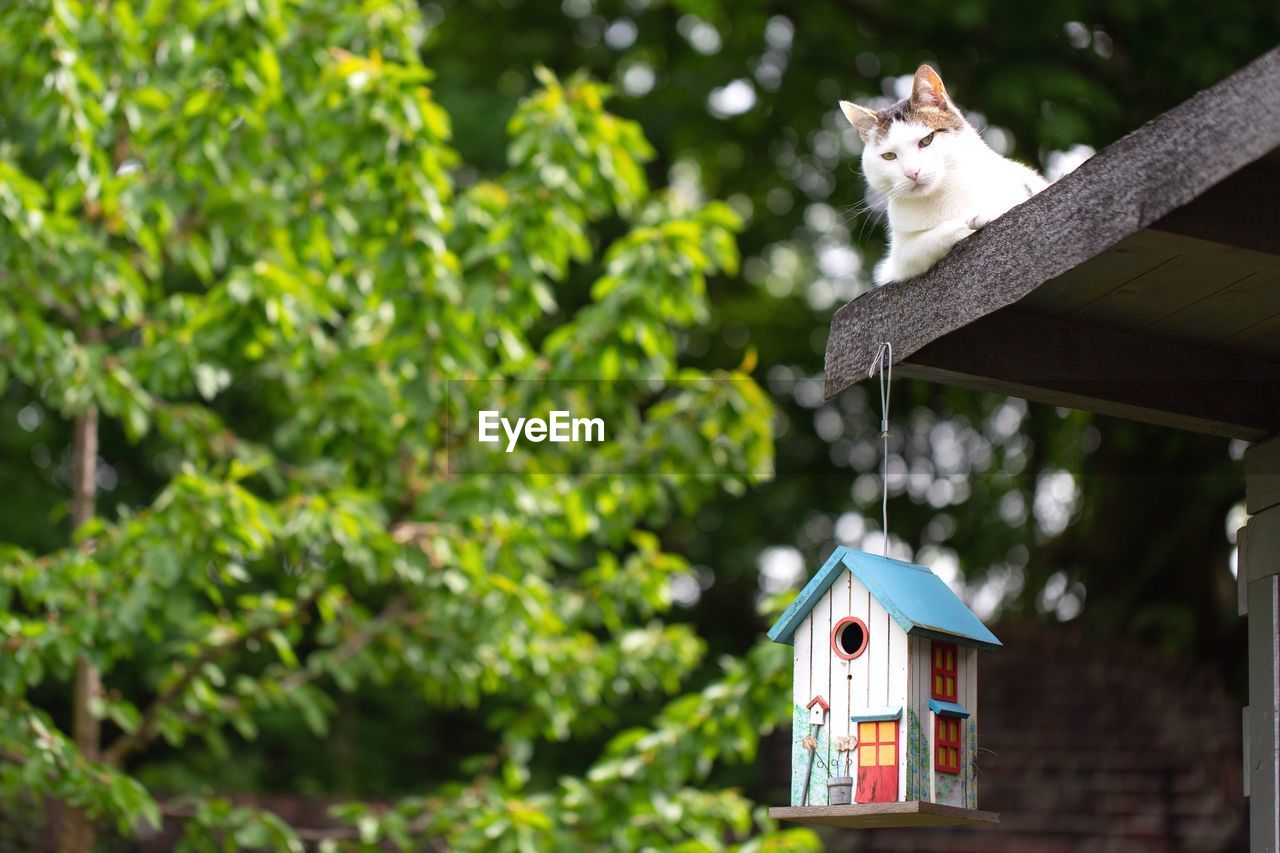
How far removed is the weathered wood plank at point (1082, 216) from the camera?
5.66 ft

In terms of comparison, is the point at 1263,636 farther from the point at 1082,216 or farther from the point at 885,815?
the point at 1082,216

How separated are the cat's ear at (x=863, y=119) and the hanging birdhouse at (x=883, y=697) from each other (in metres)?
0.71

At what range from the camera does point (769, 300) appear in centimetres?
934

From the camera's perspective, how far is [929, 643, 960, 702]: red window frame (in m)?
2.33

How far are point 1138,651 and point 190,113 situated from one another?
4.64m

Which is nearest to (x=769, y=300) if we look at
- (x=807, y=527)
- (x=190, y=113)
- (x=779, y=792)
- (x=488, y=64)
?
(x=807, y=527)

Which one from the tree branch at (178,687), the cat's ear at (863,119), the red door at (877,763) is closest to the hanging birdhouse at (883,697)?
the red door at (877,763)

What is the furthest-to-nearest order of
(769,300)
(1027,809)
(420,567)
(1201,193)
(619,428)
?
(769,300), (1027,809), (619,428), (420,567), (1201,193)

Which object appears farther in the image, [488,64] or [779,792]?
[488,64]

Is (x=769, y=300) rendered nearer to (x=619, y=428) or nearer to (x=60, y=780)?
(x=619, y=428)

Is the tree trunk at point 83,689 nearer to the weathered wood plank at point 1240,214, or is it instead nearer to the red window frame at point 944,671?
the red window frame at point 944,671

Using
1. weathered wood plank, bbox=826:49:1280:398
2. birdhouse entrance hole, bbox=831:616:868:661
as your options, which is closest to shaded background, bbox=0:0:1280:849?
weathered wood plank, bbox=826:49:1280:398

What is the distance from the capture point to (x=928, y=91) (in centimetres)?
250

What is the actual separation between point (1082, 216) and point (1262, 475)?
0.85 meters
